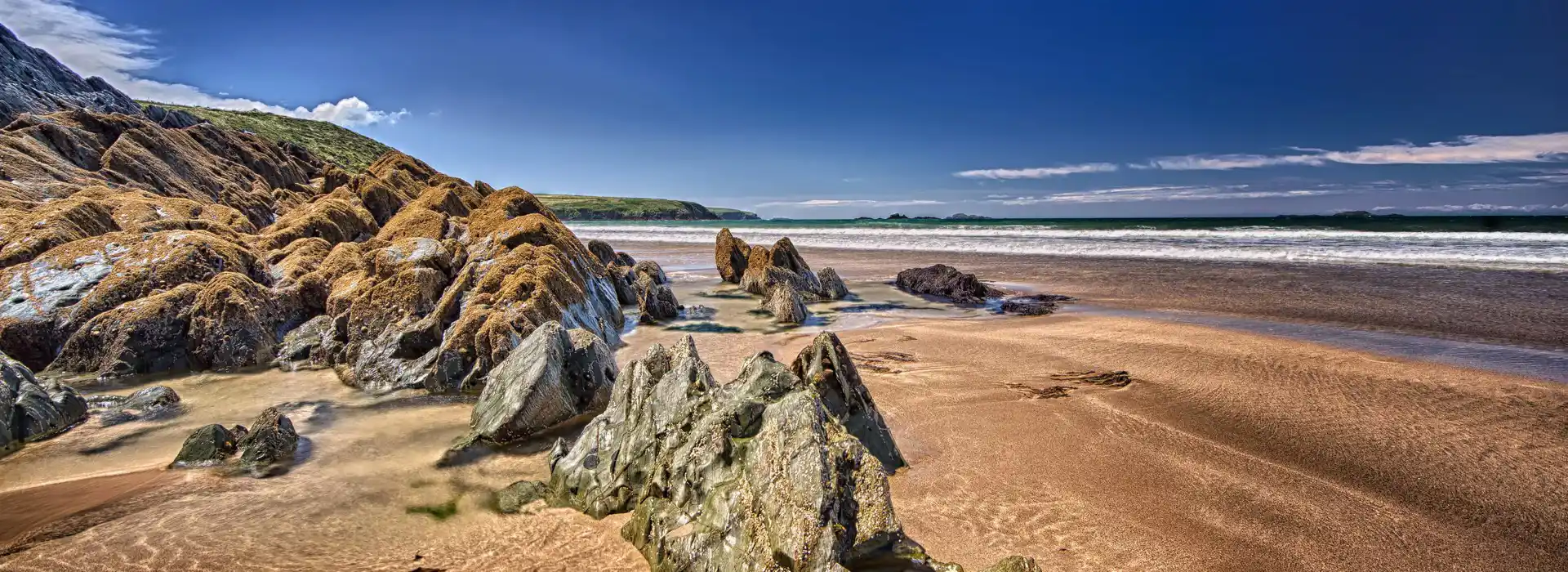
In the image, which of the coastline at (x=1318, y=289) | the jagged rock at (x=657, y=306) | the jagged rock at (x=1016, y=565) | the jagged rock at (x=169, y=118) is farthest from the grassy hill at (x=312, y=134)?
the jagged rock at (x=1016, y=565)


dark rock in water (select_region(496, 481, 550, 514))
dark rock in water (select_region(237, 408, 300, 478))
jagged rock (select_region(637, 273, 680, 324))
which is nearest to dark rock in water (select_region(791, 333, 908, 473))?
dark rock in water (select_region(496, 481, 550, 514))

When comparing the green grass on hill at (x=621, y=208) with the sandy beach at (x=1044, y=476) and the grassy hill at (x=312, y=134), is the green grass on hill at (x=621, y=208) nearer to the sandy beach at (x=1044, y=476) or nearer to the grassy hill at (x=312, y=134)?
the grassy hill at (x=312, y=134)

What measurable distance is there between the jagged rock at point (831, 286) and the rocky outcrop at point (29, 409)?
1496 cm

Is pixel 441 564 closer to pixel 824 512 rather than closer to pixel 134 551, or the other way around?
pixel 134 551

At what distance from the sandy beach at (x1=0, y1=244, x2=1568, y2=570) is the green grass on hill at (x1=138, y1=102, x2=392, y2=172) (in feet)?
245

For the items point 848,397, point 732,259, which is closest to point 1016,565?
point 848,397

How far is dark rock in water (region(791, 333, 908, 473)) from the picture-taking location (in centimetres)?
569

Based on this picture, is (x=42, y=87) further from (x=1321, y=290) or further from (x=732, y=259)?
(x=1321, y=290)

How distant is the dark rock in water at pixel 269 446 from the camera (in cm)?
586

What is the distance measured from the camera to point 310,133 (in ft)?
277

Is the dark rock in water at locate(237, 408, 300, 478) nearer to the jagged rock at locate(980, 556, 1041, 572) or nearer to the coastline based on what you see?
the jagged rock at locate(980, 556, 1041, 572)

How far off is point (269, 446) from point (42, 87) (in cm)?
4772

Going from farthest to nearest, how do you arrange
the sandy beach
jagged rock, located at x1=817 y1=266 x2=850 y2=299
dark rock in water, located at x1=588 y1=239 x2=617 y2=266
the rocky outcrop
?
dark rock in water, located at x1=588 y1=239 x2=617 y2=266, jagged rock, located at x1=817 y1=266 x2=850 y2=299, the rocky outcrop, the sandy beach

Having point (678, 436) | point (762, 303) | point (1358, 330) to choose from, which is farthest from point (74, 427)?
point (1358, 330)
